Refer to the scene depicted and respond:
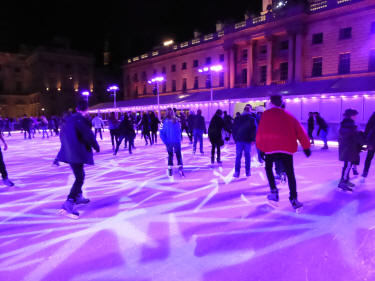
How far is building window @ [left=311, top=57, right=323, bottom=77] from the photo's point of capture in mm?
25312

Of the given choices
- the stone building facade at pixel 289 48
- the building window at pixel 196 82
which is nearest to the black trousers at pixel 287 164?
the stone building facade at pixel 289 48

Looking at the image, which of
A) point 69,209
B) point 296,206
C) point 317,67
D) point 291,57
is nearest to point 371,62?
point 317,67

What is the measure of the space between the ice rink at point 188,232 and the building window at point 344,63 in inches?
841

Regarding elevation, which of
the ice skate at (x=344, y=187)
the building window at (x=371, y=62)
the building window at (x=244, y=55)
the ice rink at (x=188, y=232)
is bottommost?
the ice rink at (x=188, y=232)

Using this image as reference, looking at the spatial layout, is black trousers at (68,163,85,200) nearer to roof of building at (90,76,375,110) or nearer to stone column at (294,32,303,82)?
roof of building at (90,76,375,110)

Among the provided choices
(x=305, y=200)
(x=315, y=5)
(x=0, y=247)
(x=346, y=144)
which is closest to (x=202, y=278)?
(x=0, y=247)

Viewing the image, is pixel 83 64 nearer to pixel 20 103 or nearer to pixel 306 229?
pixel 20 103

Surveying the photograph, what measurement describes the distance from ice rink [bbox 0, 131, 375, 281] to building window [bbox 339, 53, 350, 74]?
2137 cm

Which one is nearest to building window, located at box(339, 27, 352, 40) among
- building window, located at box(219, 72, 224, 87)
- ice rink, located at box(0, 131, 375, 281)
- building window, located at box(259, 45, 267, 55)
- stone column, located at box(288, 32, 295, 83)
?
stone column, located at box(288, 32, 295, 83)

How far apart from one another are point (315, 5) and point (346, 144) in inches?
1004

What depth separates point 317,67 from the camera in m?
25.6

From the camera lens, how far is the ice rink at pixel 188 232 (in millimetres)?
2523

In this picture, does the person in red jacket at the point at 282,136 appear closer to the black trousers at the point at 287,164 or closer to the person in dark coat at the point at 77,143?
the black trousers at the point at 287,164

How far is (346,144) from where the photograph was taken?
4949 millimetres
